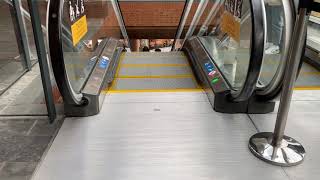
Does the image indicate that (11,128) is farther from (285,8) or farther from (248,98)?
(285,8)

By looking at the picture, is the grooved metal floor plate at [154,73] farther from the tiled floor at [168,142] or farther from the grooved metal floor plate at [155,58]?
the tiled floor at [168,142]

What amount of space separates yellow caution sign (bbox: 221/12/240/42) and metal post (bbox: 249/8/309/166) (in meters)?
0.85

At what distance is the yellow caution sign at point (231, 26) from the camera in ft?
8.73

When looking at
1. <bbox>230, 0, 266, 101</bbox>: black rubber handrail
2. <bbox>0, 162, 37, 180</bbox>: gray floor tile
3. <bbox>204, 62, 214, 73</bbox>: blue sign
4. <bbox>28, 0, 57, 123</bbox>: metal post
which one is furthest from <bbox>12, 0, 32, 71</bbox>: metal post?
<bbox>230, 0, 266, 101</bbox>: black rubber handrail

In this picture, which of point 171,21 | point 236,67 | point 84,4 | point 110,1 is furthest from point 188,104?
point 171,21

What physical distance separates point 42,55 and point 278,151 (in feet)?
6.15

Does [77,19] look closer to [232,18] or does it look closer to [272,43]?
[232,18]

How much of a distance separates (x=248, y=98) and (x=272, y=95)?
0.19m

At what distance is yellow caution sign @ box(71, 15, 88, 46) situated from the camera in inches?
97.0

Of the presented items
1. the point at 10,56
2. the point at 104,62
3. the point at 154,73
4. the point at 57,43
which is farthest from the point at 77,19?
the point at 10,56

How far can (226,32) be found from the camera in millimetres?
3047

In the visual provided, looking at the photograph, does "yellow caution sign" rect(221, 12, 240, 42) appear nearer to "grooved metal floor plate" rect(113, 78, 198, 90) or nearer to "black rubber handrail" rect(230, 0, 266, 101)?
"black rubber handrail" rect(230, 0, 266, 101)

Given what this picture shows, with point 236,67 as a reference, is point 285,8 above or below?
above

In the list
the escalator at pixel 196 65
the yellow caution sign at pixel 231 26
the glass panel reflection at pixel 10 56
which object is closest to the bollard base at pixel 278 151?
the escalator at pixel 196 65
